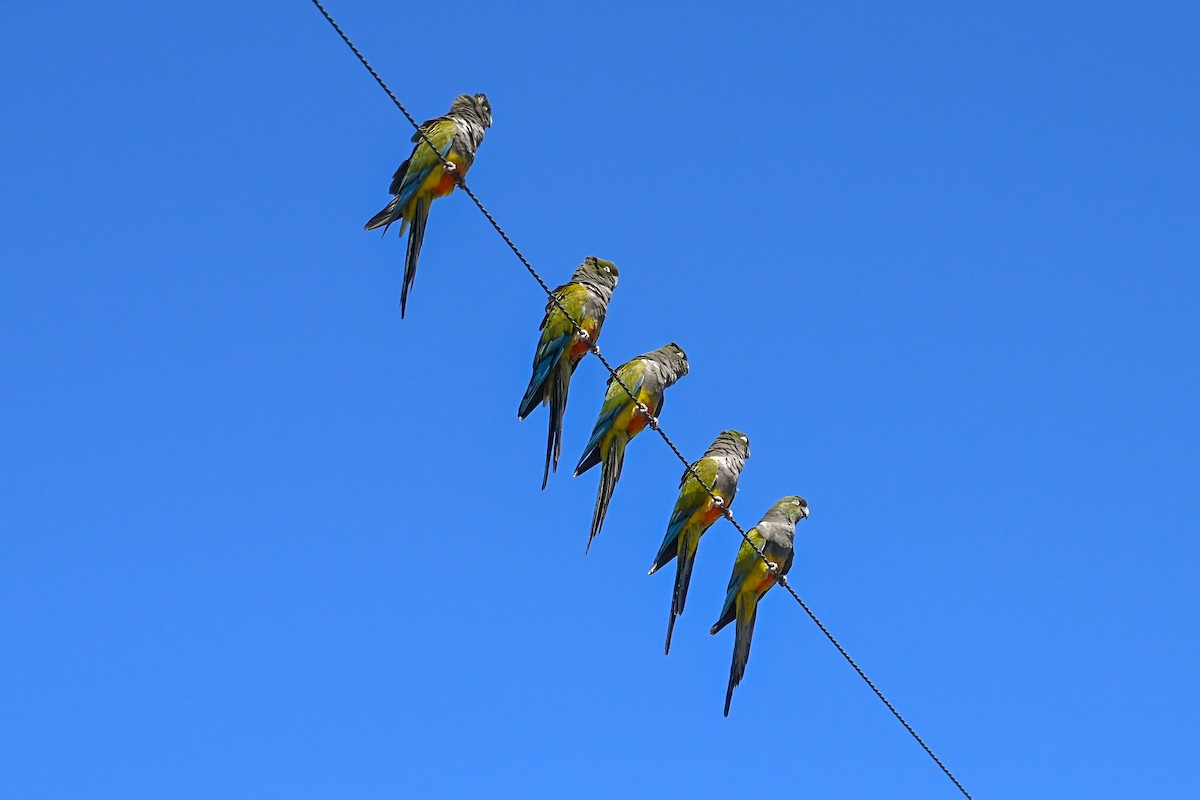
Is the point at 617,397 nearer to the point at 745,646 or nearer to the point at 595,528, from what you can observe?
the point at 595,528

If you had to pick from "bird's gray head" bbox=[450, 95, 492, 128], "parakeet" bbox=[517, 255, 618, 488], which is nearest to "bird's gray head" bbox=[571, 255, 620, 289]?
"parakeet" bbox=[517, 255, 618, 488]

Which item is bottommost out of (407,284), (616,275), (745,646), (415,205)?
(745,646)

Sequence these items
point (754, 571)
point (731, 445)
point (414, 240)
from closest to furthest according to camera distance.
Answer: point (414, 240)
point (754, 571)
point (731, 445)

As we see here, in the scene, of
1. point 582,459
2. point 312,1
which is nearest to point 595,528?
point 582,459

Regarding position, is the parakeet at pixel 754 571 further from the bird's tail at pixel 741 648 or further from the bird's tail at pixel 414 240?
the bird's tail at pixel 414 240

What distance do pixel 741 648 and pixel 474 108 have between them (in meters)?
4.00

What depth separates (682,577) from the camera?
8258mm

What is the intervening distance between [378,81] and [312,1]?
20.1 inches

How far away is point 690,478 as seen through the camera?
8.83 meters

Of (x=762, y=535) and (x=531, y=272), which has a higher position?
(x=762, y=535)

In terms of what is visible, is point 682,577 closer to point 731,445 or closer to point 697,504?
point 697,504

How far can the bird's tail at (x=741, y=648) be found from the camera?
315 inches

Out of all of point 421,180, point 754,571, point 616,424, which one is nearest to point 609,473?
point 616,424

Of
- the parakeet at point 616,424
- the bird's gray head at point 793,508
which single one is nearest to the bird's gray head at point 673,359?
the parakeet at point 616,424
